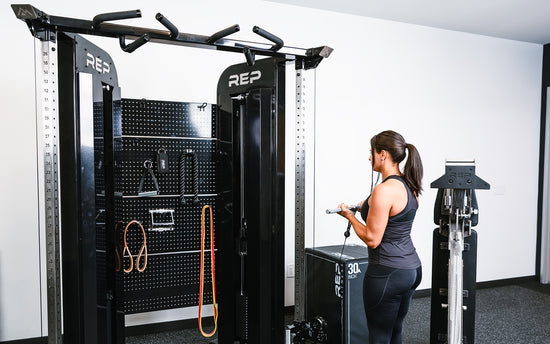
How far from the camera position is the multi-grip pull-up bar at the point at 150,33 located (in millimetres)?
1503

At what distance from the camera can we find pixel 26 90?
9.27ft

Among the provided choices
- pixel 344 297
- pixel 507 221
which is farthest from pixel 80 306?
pixel 507 221

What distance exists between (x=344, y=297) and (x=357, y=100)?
2003mm

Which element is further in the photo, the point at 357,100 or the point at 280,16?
the point at 357,100

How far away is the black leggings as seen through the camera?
6.41ft

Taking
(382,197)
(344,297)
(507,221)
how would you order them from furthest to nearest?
(507,221) → (344,297) → (382,197)

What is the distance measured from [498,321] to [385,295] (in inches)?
88.4

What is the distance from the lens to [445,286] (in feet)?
8.34

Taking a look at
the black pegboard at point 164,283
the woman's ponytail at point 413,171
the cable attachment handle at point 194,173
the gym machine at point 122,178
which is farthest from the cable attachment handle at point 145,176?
the woman's ponytail at point 413,171

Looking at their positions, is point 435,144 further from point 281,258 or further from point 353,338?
point 281,258

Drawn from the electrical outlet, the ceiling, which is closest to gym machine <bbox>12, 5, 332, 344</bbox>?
→ the electrical outlet

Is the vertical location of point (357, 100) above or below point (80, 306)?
above

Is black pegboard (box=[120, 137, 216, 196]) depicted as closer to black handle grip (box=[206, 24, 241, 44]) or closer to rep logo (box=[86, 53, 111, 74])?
rep logo (box=[86, 53, 111, 74])

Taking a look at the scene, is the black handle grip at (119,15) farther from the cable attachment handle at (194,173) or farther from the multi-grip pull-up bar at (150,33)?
the cable attachment handle at (194,173)
